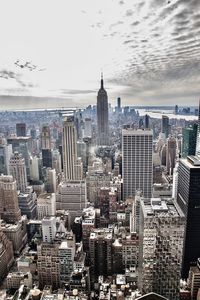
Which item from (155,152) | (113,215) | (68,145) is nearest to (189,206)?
(113,215)

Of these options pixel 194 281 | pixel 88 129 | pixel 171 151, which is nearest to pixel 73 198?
pixel 171 151

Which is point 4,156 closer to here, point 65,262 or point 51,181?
point 51,181

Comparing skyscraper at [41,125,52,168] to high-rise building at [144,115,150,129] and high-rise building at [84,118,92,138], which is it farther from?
high-rise building at [144,115,150,129]

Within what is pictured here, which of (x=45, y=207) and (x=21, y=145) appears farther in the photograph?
(x=21, y=145)

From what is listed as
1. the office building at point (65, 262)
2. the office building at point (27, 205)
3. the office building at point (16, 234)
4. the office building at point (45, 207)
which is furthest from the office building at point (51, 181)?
the office building at point (65, 262)

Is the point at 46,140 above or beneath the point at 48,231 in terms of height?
above

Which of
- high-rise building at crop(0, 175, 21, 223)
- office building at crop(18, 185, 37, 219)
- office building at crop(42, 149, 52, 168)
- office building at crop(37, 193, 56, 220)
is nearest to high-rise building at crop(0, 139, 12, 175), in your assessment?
office building at crop(42, 149, 52, 168)
